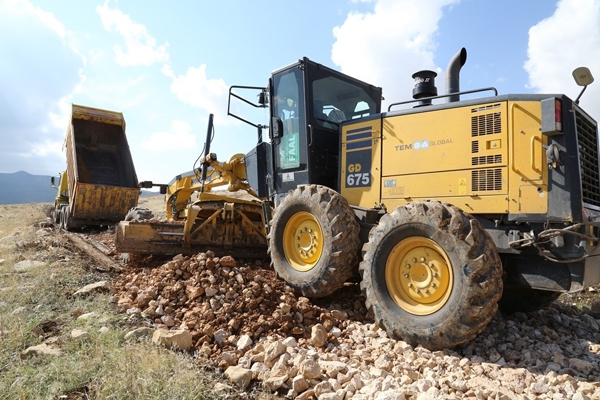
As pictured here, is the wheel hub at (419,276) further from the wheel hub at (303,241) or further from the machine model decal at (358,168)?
the machine model decal at (358,168)

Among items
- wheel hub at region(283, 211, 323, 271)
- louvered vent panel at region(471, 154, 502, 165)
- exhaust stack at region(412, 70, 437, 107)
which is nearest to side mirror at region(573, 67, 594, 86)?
louvered vent panel at region(471, 154, 502, 165)

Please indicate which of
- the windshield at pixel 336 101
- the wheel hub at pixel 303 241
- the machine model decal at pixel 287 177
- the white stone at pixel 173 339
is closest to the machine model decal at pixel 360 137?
the windshield at pixel 336 101

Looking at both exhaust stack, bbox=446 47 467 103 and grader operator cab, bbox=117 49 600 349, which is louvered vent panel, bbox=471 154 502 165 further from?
exhaust stack, bbox=446 47 467 103

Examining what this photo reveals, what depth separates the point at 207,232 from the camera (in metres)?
6.62

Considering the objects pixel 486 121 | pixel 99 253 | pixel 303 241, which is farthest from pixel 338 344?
pixel 99 253

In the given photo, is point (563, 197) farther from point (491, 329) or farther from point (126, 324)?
point (126, 324)

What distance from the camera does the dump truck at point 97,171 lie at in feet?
39.2

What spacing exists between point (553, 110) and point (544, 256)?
1294 mm

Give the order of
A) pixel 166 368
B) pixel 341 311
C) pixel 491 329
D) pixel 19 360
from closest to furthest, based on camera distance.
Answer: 1. pixel 166 368
2. pixel 19 360
3. pixel 491 329
4. pixel 341 311

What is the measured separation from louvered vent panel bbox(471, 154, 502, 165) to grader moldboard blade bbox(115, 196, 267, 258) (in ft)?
11.9

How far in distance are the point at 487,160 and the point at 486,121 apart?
0.39 m

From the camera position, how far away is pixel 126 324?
167 inches

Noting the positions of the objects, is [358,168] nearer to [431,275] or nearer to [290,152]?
[290,152]

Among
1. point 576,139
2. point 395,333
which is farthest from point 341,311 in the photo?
point 576,139
